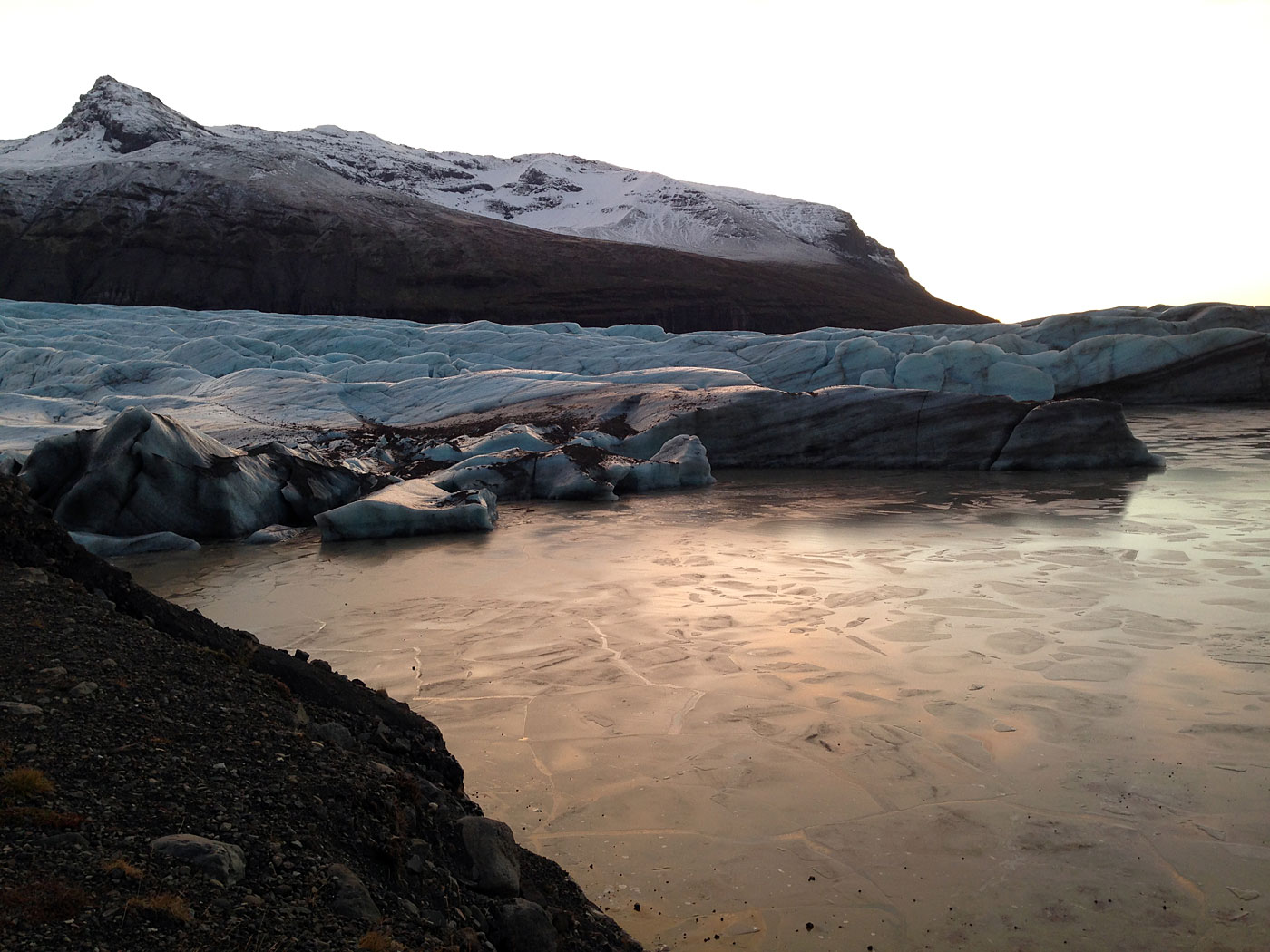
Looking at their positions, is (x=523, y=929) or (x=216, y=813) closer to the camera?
(x=216, y=813)

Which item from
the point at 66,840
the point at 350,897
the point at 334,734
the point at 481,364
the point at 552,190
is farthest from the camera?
the point at 552,190

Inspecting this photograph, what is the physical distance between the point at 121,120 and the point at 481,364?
6095cm

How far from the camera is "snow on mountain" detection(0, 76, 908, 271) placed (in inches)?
2908

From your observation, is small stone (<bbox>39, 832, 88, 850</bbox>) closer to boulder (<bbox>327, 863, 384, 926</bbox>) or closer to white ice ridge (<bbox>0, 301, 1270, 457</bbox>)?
boulder (<bbox>327, 863, 384, 926</bbox>)

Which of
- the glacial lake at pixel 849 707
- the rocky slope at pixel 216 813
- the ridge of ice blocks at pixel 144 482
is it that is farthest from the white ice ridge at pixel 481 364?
the rocky slope at pixel 216 813

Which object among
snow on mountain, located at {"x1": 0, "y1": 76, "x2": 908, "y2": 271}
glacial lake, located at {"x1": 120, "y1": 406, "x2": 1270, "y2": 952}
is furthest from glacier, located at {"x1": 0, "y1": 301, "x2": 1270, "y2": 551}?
snow on mountain, located at {"x1": 0, "y1": 76, "x2": 908, "y2": 271}

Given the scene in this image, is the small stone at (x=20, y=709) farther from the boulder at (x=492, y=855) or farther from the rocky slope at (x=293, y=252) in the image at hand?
the rocky slope at (x=293, y=252)

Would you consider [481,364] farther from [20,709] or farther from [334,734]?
[20,709]

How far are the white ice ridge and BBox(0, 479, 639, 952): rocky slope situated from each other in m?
13.5

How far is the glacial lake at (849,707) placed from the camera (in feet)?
11.9

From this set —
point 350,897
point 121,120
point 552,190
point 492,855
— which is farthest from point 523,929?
point 552,190

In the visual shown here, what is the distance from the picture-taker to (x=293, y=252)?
59.5 metres

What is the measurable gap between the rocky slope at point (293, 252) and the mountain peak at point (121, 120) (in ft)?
0.48

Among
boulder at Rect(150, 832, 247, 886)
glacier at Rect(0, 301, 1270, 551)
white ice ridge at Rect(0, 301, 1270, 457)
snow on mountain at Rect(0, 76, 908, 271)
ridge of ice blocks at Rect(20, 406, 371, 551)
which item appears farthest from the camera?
snow on mountain at Rect(0, 76, 908, 271)
